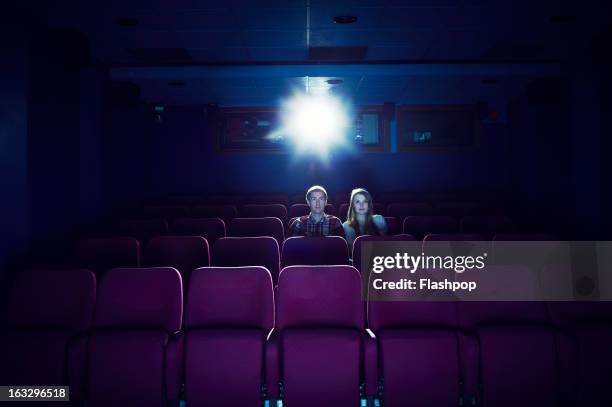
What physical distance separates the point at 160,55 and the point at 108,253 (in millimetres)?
3288

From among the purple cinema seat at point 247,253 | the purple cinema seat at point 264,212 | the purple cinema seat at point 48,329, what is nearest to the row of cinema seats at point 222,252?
the purple cinema seat at point 247,253

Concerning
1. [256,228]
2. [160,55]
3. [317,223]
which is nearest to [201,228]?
[256,228]

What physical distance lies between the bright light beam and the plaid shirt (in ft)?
15.5

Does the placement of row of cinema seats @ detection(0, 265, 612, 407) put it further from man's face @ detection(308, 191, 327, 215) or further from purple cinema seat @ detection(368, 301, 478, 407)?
man's face @ detection(308, 191, 327, 215)

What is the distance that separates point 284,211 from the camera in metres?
6.01

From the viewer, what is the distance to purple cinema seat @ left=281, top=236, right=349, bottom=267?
3484 mm

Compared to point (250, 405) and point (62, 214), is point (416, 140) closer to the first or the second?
point (62, 214)

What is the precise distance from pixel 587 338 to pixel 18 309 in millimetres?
3111

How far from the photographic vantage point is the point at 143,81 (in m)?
6.86

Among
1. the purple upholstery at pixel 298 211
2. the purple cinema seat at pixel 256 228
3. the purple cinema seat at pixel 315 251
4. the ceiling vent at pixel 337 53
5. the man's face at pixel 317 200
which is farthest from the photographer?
the purple upholstery at pixel 298 211

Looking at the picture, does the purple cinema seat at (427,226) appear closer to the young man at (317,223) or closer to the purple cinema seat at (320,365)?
the young man at (317,223)

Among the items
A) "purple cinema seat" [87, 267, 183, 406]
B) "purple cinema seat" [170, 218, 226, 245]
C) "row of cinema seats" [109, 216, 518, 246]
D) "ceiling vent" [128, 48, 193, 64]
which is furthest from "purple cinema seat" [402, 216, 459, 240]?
"ceiling vent" [128, 48, 193, 64]

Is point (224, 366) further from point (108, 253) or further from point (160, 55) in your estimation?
point (160, 55)

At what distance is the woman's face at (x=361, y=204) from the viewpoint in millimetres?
4312
